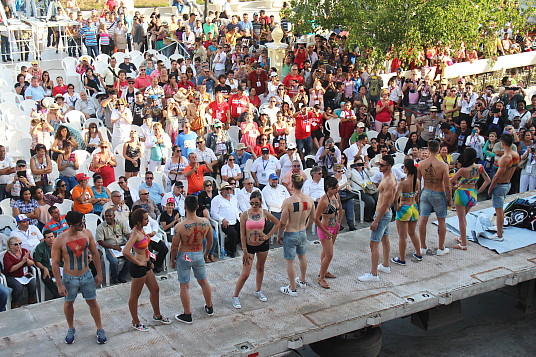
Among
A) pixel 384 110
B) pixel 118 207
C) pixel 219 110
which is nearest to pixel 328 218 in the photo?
pixel 118 207

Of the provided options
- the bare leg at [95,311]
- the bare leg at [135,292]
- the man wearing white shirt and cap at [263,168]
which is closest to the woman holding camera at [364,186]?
the man wearing white shirt and cap at [263,168]

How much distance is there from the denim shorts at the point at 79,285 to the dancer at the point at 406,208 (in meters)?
3.76

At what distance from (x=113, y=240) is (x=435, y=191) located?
13.9 feet

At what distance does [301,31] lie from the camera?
18.6m

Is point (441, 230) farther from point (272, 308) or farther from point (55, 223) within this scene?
point (55, 223)

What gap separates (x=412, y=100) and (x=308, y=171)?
4.17m

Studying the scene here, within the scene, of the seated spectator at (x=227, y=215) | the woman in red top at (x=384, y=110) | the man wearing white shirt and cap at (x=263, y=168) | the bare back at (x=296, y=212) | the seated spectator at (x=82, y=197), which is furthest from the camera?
the woman in red top at (x=384, y=110)

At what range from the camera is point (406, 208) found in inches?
Result: 361

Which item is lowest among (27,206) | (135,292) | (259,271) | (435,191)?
(259,271)

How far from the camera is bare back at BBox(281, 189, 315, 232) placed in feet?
27.2

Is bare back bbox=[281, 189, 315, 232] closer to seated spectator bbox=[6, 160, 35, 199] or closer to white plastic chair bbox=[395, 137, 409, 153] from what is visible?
seated spectator bbox=[6, 160, 35, 199]

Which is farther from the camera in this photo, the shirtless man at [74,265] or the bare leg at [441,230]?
the bare leg at [441,230]

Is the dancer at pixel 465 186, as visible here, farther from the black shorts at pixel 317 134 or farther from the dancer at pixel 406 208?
the black shorts at pixel 317 134

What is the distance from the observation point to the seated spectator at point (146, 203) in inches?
420
